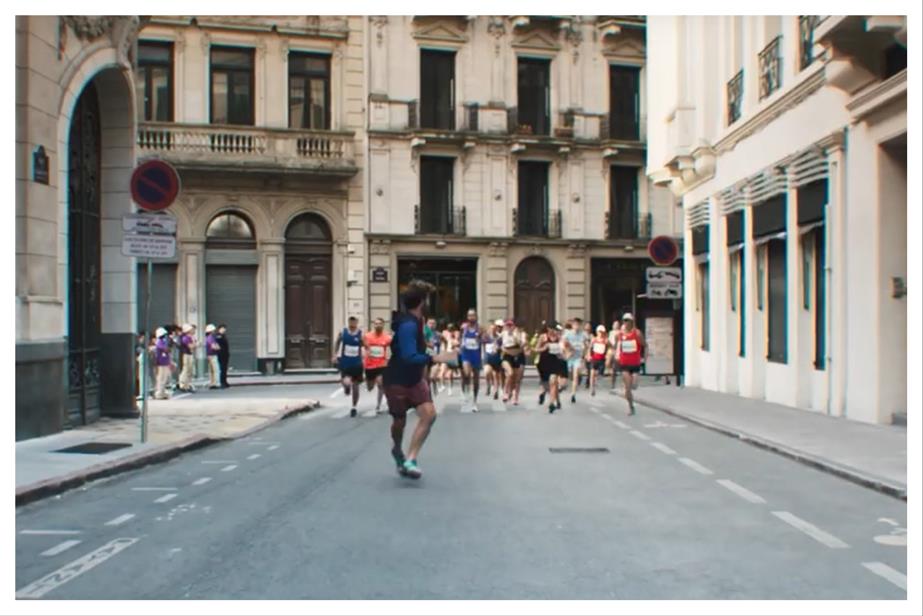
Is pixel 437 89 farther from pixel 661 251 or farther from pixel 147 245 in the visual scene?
pixel 147 245

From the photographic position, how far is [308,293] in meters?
33.1

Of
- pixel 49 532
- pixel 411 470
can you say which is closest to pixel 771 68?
pixel 411 470

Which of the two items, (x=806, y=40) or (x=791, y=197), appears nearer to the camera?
(x=806, y=40)

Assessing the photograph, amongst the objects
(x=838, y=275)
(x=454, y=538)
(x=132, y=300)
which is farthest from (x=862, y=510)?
(x=132, y=300)

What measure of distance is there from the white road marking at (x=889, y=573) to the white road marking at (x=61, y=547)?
16.4ft

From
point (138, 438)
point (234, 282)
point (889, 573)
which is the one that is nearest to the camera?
point (889, 573)

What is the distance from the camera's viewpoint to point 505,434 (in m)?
14.7

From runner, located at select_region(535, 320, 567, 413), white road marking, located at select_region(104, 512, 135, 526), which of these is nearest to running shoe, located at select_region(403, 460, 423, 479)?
white road marking, located at select_region(104, 512, 135, 526)

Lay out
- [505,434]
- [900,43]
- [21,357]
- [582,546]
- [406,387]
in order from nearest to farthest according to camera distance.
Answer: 1. [582,546]
2. [406,387]
3. [21,357]
4. [900,43]
5. [505,434]

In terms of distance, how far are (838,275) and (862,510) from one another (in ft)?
27.9

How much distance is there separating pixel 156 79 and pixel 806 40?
823 inches

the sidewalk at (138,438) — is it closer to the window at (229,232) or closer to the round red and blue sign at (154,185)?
the round red and blue sign at (154,185)

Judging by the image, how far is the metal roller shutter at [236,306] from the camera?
32.3m

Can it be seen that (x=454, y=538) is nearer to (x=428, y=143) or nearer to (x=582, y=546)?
(x=582, y=546)
